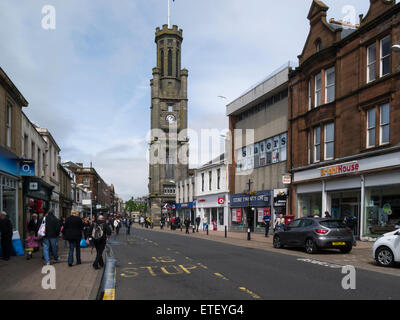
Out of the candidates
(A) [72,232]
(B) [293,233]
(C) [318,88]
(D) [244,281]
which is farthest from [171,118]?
(D) [244,281]

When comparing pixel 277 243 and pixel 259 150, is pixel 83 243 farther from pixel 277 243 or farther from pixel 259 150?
pixel 259 150

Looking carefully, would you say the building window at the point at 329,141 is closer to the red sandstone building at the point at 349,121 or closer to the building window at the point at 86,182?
the red sandstone building at the point at 349,121

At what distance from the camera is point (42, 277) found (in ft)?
31.5

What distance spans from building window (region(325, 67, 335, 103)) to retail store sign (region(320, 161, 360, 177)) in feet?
15.1

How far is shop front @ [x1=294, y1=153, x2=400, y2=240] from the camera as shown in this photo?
755 inches

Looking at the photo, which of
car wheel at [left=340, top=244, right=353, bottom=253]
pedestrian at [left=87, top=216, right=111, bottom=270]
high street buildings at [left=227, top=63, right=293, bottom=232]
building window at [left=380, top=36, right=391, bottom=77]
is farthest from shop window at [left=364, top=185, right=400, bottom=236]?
pedestrian at [left=87, top=216, right=111, bottom=270]

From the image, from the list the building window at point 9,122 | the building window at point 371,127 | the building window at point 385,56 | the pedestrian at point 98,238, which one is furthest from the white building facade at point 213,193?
the pedestrian at point 98,238

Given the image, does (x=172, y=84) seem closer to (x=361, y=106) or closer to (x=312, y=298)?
(x=361, y=106)

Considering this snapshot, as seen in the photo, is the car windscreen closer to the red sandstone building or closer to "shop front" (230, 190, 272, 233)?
the red sandstone building

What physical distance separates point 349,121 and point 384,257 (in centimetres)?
1215

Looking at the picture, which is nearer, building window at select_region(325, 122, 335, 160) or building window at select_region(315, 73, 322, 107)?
building window at select_region(325, 122, 335, 160)

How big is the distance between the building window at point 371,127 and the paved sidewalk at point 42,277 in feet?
53.0
